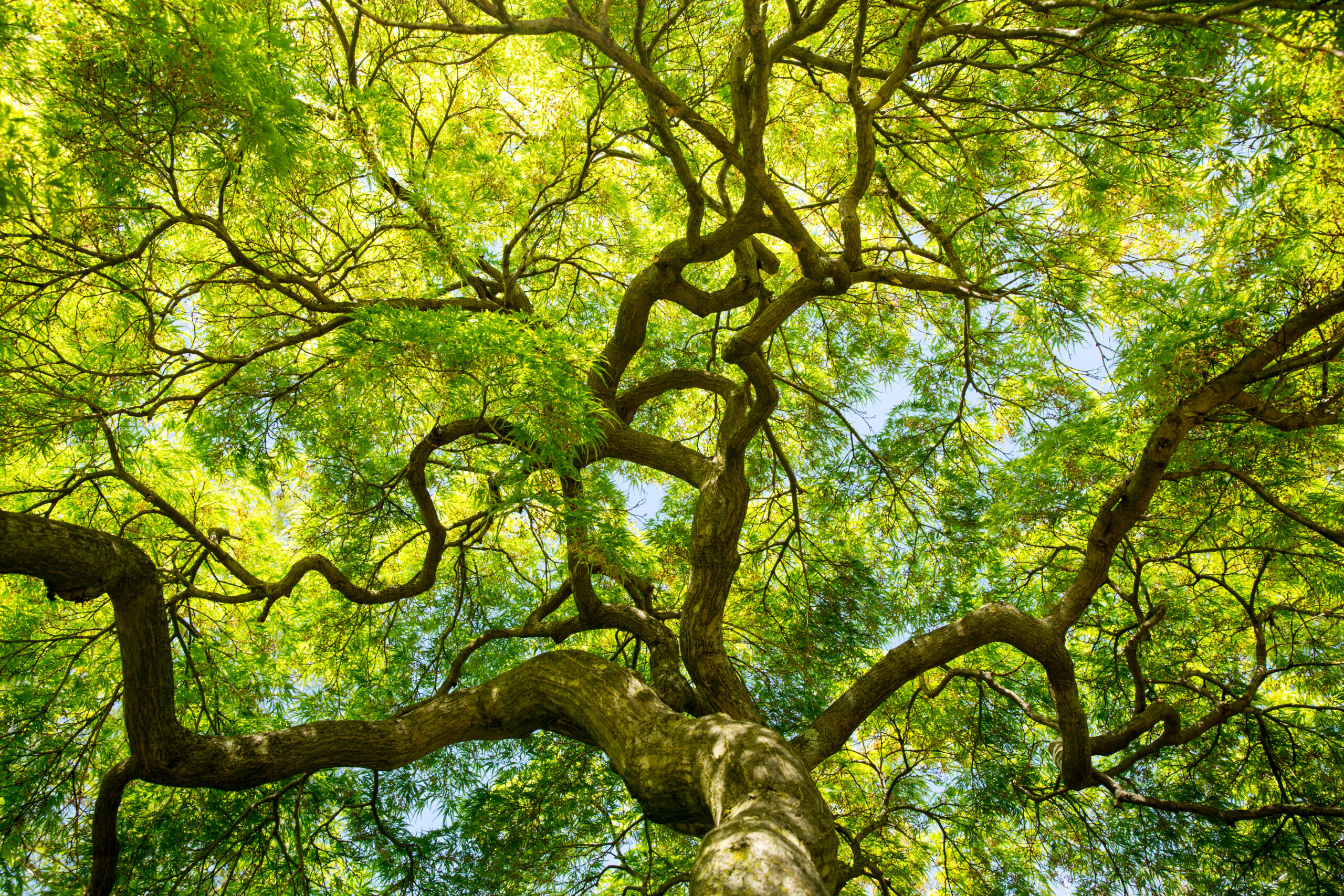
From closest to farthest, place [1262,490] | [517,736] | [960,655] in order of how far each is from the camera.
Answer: [1262,490] → [517,736] → [960,655]

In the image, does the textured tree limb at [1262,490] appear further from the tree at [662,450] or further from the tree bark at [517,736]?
the tree bark at [517,736]

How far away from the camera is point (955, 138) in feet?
10.8

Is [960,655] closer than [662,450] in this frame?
Yes

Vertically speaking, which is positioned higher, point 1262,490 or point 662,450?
point 662,450

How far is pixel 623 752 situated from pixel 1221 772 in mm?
2804

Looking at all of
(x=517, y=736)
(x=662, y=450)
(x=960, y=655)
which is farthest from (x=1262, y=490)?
(x=517, y=736)

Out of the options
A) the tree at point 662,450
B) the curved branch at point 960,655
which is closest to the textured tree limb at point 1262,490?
the tree at point 662,450

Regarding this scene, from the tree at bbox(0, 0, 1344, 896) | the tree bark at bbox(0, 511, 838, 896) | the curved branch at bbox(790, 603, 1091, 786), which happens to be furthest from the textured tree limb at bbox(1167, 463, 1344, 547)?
the tree bark at bbox(0, 511, 838, 896)

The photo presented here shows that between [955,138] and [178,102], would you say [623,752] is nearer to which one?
[178,102]

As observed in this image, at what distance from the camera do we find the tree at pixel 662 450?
2338 millimetres

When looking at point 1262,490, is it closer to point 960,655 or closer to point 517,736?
point 960,655

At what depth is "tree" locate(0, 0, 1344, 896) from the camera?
7.67 feet

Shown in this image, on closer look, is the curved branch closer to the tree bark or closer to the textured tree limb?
the tree bark

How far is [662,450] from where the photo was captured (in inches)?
145
